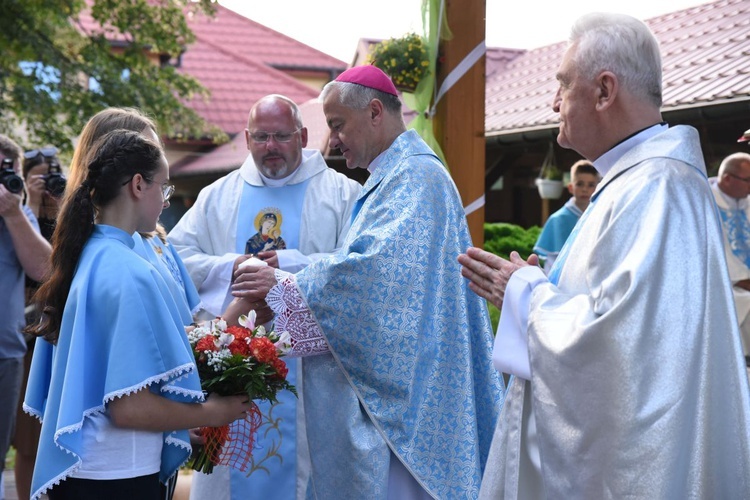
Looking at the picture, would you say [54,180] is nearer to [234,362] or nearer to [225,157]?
[234,362]

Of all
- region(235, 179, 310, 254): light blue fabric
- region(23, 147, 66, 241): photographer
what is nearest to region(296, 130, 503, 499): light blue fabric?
region(235, 179, 310, 254): light blue fabric

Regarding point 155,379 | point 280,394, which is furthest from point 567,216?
point 155,379

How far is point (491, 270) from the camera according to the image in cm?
287

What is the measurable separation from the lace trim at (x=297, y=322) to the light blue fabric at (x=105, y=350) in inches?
33.1

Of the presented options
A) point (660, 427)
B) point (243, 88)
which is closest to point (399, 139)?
point (660, 427)

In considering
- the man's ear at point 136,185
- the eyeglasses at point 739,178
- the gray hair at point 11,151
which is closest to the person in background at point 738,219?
the eyeglasses at point 739,178

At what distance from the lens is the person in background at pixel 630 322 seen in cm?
237

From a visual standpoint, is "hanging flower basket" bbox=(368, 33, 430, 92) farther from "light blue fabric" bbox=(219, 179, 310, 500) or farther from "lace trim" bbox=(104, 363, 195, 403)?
"lace trim" bbox=(104, 363, 195, 403)

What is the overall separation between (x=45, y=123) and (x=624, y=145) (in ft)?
43.0

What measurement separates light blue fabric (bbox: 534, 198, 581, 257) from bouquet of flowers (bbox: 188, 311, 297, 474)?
4876 mm

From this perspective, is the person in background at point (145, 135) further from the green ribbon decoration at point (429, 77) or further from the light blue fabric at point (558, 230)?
the light blue fabric at point (558, 230)

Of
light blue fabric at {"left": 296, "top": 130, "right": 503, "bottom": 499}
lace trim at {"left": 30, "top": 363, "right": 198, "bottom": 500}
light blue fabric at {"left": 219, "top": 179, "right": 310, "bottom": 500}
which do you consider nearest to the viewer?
lace trim at {"left": 30, "top": 363, "right": 198, "bottom": 500}

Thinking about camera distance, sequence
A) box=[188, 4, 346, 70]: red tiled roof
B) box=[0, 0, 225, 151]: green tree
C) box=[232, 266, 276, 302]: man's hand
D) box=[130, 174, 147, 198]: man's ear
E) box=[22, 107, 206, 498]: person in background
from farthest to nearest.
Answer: box=[188, 4, 346, 70]: red tiled roof
box=[0, 0, 225, 151]: green tree
box=[232, 266, 276, 302]: man's hand
box=[22, 107, 206, 498]: person in background
box=[130, 174, 147, 198]: man's ear

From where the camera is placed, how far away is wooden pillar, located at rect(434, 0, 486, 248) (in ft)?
17.7
